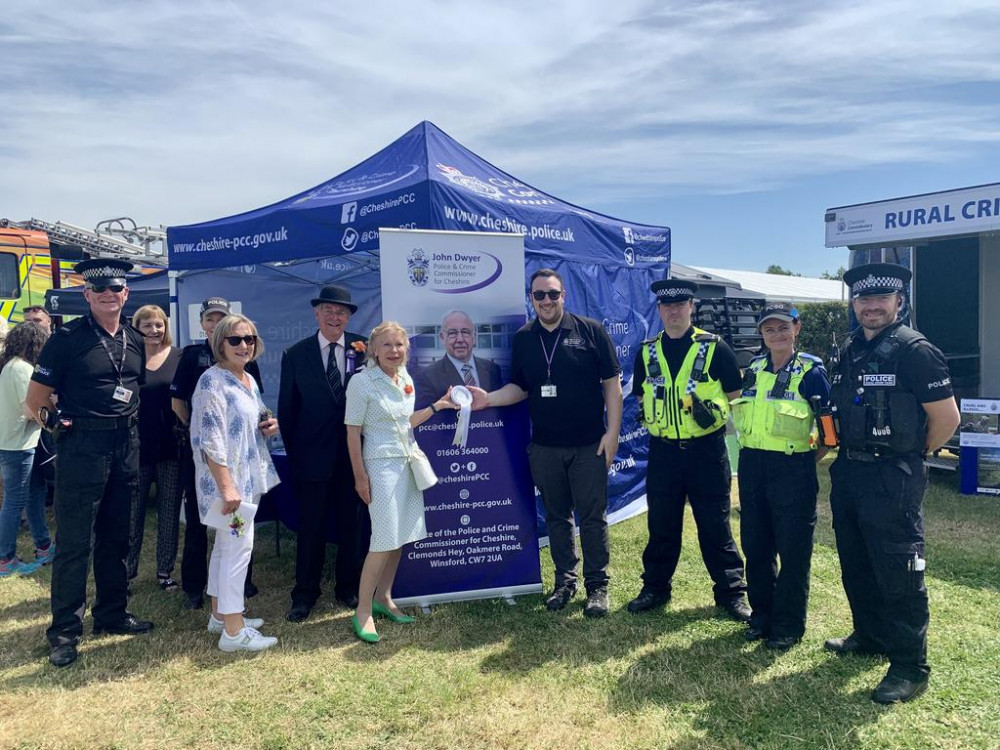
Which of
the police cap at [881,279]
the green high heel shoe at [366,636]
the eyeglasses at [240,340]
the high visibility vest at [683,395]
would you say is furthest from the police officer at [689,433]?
the eyeglasses at [240,340]

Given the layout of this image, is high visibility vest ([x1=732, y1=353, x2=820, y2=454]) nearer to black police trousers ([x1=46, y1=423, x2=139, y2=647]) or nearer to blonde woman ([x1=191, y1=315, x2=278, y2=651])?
blonde woman ([x1=191, y1=315, x2=278, y2=651])

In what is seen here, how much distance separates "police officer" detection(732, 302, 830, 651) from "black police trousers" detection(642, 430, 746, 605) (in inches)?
10.8

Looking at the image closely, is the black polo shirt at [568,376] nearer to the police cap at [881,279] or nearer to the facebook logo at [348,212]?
the police cap at [881,279]

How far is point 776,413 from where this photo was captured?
3428mm

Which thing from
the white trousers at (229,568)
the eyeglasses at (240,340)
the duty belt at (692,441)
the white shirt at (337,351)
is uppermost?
the eyeglasses at (240,340)

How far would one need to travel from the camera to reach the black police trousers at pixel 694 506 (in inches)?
155

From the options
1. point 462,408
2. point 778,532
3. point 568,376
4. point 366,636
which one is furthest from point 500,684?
point 568,376

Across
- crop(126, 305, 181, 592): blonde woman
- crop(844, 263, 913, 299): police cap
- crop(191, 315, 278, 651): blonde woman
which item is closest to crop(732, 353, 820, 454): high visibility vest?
crop(844, 263, 913, 299): police cap

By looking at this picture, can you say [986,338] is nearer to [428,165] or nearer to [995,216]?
[995,216]

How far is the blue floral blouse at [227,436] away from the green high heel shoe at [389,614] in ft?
3.09

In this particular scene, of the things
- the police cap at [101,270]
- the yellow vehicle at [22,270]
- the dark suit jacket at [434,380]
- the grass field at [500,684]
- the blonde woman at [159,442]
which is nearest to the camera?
the grass field at [500,684]

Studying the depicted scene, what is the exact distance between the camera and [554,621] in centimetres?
399

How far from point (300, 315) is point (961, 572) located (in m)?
5.21

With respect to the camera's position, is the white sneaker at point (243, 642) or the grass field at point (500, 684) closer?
the grass field at point (500, 684)
